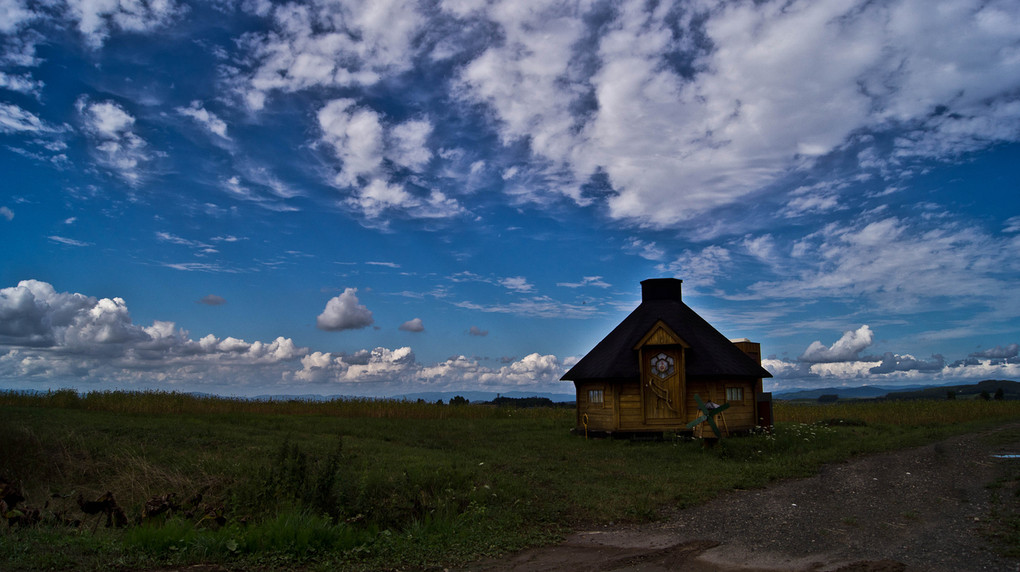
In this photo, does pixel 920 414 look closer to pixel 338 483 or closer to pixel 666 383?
pixel 666 383

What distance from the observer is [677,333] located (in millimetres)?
23922

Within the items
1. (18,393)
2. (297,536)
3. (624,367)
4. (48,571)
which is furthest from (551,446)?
(18,393)

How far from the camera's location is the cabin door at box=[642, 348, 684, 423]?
22391 mm

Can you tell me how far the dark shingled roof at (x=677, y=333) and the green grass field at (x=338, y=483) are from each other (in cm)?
271

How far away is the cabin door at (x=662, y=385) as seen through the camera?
2239 cm

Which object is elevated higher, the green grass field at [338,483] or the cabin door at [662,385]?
the cabin door at [662,385]

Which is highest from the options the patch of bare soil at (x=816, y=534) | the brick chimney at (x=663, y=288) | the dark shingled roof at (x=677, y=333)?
the brick chimney at (x=663, y=288)

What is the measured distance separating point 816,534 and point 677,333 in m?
15.2

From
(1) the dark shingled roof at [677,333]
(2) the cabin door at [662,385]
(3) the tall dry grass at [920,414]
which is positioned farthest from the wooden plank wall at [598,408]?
(3) the tall dry grass at [920,414]

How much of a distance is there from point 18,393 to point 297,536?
32.4 metres

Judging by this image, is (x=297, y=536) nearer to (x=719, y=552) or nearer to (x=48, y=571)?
(x=48, y=571)

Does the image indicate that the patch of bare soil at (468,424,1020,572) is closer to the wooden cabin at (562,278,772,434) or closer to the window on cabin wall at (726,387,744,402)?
the wooden cabin at (562,278,772,434)

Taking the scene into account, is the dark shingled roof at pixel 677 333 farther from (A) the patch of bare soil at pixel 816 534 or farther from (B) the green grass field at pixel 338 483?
(A) the patch of bare soil at pixel 816 534

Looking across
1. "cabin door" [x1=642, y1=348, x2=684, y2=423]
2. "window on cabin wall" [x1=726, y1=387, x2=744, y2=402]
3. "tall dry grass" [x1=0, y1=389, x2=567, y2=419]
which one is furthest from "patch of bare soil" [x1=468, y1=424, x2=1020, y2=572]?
"tall dry grass" [x1=0, y1=389, x2=567, y2=419]
